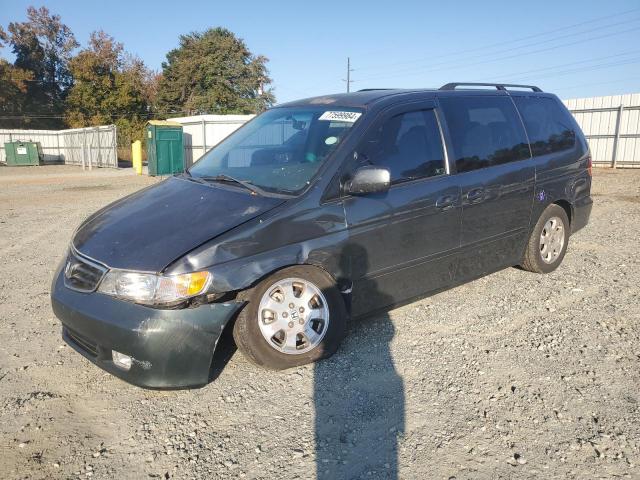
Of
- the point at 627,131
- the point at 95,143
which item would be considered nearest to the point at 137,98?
the point at 95,143

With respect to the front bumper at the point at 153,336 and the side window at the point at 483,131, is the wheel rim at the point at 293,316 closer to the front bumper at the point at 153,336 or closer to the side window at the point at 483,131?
the front bumper at the point at 153,336

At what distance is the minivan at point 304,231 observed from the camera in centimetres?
291

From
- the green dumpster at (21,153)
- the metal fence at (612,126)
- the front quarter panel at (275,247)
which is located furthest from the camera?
the green dumpster at (21,153)

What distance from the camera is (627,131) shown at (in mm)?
18219

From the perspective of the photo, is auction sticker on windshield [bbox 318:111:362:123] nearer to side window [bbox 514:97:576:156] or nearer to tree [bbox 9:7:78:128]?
side window [bbox 514:97:576:156]

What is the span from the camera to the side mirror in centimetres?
339

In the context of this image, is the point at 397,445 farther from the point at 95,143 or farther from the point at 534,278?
the point at 95,143

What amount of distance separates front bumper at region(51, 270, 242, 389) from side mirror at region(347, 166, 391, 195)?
3.67 ft

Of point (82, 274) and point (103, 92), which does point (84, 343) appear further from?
point (103, 92)

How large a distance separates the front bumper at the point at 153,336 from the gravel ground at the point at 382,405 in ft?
0.79

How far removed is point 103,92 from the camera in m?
47.4

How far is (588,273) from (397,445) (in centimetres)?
379

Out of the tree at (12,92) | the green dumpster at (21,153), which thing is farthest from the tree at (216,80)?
the green dumpster at (21,153)

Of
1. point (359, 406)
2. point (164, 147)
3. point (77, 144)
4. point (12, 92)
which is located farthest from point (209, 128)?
point (12, 92)
